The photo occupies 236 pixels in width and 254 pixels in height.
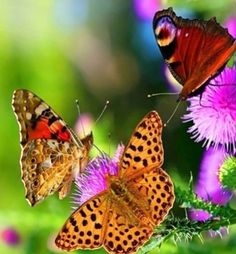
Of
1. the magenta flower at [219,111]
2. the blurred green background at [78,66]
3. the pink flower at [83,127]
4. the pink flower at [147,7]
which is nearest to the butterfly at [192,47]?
the magenta flower at [219,111]

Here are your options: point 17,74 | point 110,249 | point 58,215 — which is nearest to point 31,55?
point 17,74

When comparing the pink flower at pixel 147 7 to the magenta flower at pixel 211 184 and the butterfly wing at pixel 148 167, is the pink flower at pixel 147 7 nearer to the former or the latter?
the magenta flower at pixel 211 184

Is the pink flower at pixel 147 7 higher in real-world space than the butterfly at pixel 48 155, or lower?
higher

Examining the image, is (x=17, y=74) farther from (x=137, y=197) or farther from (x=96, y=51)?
(x=137, y=197)

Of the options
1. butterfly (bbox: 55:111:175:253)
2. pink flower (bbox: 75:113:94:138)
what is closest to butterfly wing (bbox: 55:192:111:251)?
butterfly (bbox: 55:111:175:253)

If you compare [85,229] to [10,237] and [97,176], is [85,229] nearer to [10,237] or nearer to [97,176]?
[97,176]

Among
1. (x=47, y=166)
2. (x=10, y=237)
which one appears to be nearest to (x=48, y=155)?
(x=47, y=166)

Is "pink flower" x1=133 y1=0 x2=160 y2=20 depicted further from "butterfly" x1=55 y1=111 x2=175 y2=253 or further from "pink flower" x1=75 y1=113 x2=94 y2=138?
"butterfly" x1=55 y1=111 x2=175 y2=253
